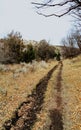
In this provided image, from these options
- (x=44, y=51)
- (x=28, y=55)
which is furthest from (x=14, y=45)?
(x=44, y=51)

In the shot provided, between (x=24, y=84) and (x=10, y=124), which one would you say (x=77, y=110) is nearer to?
(x=10, y=124)

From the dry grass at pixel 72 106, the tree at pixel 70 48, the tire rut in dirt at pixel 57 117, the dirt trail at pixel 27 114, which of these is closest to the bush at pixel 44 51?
the tree at pixel 70 48

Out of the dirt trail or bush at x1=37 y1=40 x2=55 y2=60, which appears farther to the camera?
bush at x1=37 y1=40 x2=55 y2=60

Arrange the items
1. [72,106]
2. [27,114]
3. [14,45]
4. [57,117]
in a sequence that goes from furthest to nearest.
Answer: [14,45]
[72,106]
[27,114]
[57,117]

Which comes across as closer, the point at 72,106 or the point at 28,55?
the point at 72,106

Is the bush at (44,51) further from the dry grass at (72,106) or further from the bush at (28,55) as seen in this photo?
the dry grass at (72,106)

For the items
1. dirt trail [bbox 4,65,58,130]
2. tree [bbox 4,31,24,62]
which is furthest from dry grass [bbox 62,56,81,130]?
tree [bbox 4,31,24,62]

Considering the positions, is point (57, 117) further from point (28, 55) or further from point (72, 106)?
point (28, 55)

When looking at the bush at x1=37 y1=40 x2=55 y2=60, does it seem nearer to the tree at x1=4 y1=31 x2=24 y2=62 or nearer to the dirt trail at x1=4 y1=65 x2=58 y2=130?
the tree at x1=4 y1=31 x2=24 y2=62

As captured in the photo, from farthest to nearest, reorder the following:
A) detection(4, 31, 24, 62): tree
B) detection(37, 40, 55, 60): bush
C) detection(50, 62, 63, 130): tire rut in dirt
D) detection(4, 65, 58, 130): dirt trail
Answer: detection(37, 40, 55, 60): bush
detection(4, 31, 24, 62): tree
detection(4, 65, 58, 130): dirt trail
detection(50, 62, 63, 130): tire rut in dirt

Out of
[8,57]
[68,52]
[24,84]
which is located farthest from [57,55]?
[24,84]

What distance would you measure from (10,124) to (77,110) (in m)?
3.29

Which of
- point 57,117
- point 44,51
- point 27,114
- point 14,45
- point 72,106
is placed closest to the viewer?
point 57,117

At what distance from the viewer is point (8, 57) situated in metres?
50.7
